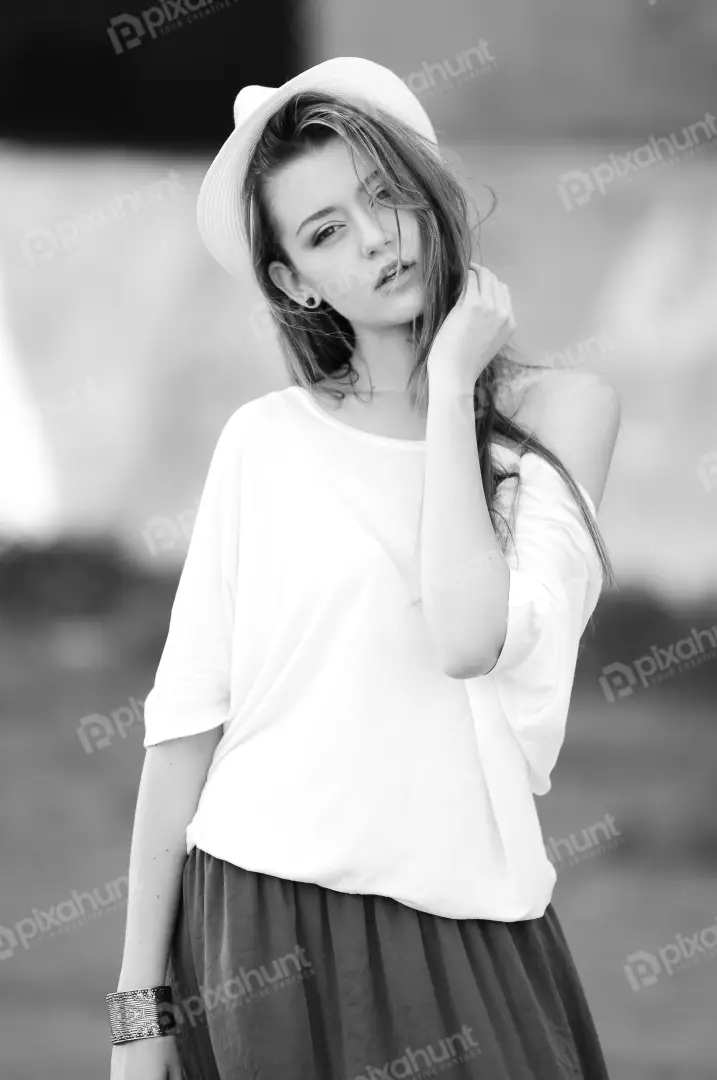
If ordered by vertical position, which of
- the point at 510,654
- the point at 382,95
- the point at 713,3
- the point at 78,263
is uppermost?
the point at 78,263

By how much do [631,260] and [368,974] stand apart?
561 cm

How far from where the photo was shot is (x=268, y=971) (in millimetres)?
1080

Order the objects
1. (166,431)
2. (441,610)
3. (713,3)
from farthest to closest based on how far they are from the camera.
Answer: (166,431)
(713,3)
(441,610)

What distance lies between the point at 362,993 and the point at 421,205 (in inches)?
29.2

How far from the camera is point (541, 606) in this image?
1068mm

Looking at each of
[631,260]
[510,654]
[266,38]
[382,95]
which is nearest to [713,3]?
[266,38]

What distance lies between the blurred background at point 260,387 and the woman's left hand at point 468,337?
1.95 meters

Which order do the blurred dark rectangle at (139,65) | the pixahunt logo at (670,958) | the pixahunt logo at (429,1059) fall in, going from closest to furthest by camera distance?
the pixahunt logo at (429,1059)
the pixahunt logo at (670,958)
the blurred dark rectangle at (139,65)

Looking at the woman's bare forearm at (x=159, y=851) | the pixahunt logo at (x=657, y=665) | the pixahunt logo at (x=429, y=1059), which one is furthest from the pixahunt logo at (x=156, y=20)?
the pixahunt logo at (x=657, y=665)

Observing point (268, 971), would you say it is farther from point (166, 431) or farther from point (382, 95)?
point (166, 431)

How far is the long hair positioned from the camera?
1.16 metres

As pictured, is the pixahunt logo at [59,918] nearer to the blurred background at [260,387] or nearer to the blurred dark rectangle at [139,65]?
the blurred background at [260,387]

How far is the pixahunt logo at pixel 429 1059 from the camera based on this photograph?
1048mm

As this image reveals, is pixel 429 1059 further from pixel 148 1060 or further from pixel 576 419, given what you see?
pixel 576 419
